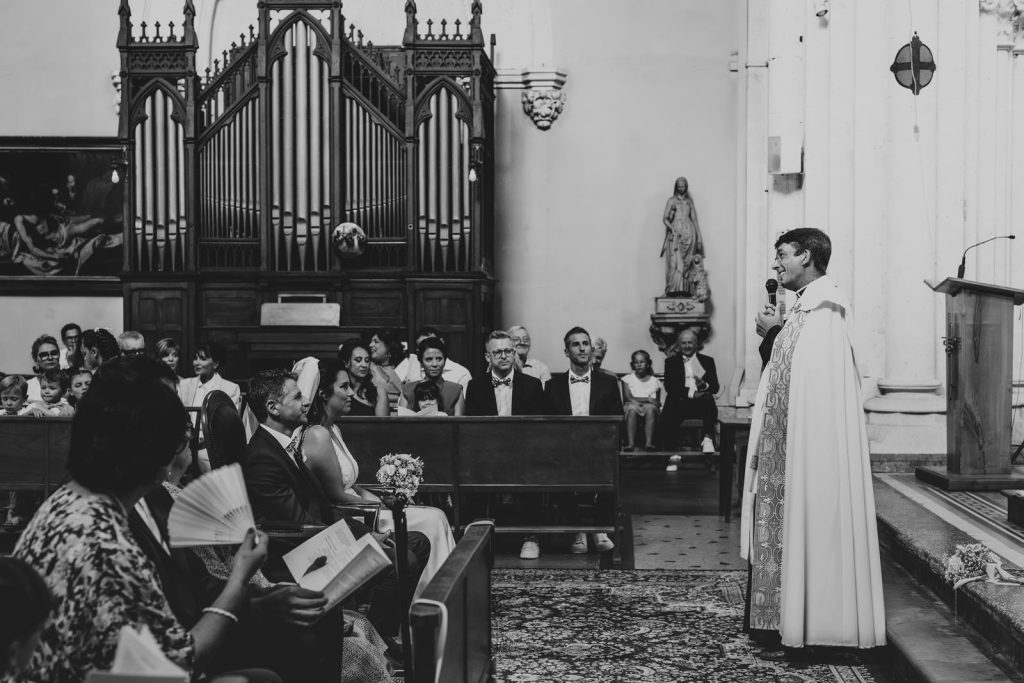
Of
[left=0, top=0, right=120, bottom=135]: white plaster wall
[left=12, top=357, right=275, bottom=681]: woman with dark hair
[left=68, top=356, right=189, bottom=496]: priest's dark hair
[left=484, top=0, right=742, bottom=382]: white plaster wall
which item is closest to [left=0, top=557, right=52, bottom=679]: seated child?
[left=12, top=357, right=275, bottom=681]: woman with dark hair

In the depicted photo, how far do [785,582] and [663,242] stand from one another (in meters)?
8.11

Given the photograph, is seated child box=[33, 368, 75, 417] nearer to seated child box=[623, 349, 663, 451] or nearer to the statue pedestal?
seated child box=[623, 349, 663, 451]

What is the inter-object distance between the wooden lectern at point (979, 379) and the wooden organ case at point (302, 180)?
5299 millimetres

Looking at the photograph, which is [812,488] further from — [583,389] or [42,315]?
[42,315]

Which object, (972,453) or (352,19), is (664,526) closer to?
(972,453)

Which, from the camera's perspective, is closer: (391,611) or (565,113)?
(391,611)

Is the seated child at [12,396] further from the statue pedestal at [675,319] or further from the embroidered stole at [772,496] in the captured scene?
the statue pedestal at [675,319]

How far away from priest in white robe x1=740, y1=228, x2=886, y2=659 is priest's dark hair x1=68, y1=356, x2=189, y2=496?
2778mm

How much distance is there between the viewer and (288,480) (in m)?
4.41

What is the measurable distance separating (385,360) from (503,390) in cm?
170

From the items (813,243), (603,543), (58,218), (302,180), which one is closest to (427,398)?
(603,543)

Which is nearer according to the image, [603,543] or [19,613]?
[19,613]

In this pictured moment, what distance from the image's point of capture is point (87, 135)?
1242cm

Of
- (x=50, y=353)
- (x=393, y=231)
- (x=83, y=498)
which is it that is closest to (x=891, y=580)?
(x=83, y=498)
